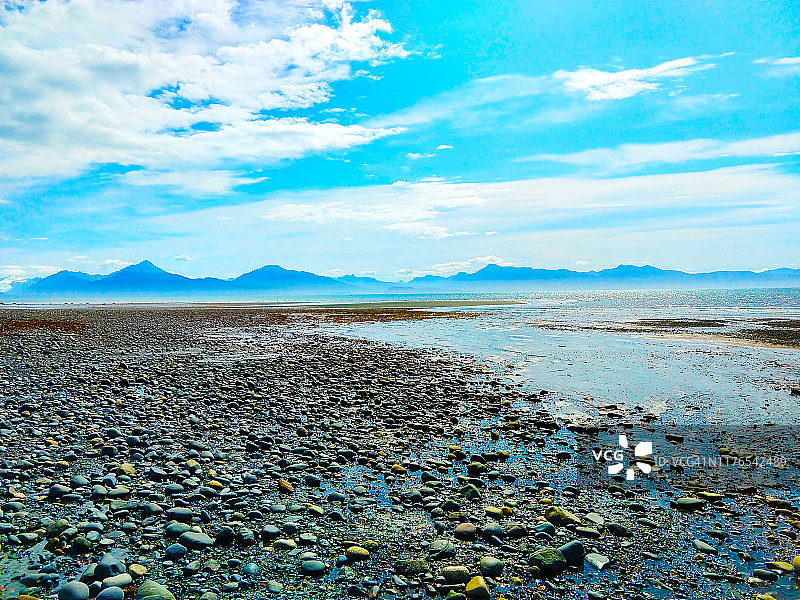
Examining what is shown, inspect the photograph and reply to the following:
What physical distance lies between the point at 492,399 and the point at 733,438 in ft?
20.3

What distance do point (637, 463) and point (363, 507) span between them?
5.31m

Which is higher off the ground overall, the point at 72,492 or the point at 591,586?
the point at 72,492

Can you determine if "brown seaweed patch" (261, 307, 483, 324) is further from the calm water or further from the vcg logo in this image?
the vcg logo

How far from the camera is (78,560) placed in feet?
19.5

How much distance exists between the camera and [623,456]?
401 inches

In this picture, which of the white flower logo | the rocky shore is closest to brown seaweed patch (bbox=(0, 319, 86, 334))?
the rocky shore

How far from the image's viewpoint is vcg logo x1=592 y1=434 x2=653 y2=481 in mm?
9351

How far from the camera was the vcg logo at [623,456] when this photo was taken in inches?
368

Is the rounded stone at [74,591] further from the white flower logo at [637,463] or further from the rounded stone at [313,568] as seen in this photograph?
the white flower logo at [637,463]

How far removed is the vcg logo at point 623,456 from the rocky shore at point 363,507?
16cm

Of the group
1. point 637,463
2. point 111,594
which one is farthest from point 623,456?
point 111,594

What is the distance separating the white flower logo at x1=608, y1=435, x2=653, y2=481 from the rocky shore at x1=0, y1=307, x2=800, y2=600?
121mm

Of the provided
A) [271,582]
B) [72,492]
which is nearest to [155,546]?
[271,582]

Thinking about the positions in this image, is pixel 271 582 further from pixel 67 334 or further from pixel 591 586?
pixel 67 334
